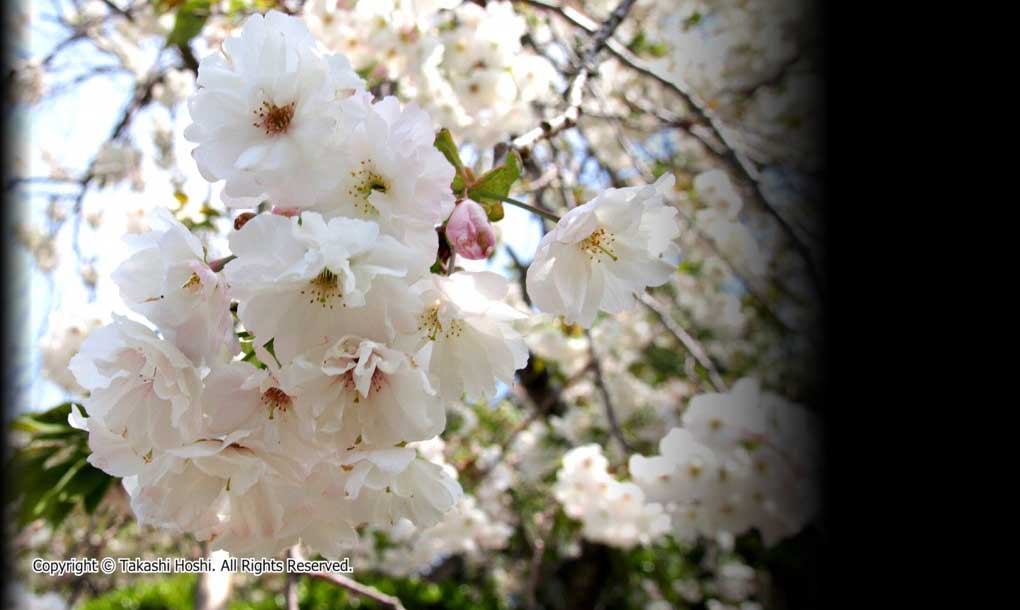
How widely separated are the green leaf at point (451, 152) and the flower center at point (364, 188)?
9 cm

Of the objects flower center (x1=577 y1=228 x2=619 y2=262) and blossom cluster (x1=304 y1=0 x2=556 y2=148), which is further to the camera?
blossom cluster (x1=304 y1=0 x2=556 y2=148)

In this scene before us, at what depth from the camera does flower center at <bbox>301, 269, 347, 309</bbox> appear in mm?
522

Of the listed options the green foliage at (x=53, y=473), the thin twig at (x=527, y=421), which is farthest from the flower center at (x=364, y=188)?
the thin twig at (x=527, y=421)

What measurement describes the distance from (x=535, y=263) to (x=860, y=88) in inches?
12.0

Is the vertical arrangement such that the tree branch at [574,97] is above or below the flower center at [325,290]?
above

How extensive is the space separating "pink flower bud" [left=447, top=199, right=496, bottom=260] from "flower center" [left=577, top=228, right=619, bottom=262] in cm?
11

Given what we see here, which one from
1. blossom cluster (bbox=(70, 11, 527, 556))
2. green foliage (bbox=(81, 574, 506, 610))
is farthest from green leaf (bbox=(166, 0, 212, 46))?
green foliage (bbox=(81, 574, 506, 610))

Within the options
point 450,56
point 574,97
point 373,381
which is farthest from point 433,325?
point 450,56

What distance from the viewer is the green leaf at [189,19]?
148 centimetres

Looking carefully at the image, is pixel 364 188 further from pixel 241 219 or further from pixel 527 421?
pixel 527 421

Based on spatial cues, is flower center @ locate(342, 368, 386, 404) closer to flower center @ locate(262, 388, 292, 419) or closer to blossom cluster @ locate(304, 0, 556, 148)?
flower center @ locate(262, 388, 292, 419)

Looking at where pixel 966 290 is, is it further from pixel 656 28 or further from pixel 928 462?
pixel 656 28

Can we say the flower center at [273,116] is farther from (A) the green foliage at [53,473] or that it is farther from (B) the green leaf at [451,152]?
(A) the green foliage at [53,473]

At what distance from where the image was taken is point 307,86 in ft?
1.86
